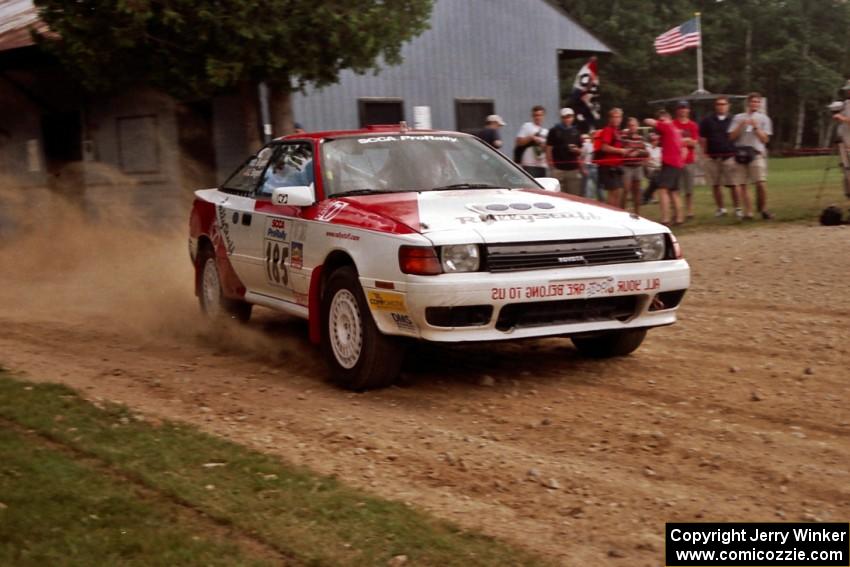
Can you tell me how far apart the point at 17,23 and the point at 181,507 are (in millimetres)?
18013

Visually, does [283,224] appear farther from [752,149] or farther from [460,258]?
[752,149]

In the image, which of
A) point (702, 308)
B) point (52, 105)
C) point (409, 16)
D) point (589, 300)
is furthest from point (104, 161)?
point (589, 300)

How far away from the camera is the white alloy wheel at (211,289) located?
9.59 meters

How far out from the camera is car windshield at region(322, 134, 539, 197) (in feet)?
25.2

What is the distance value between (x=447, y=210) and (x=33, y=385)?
2.83 m

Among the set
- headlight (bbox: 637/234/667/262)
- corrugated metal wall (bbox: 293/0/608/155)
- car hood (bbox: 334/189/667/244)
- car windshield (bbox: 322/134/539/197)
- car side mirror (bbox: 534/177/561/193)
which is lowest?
headlight (bbox: 637/234/667/262)

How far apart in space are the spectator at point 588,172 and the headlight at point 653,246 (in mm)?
9061

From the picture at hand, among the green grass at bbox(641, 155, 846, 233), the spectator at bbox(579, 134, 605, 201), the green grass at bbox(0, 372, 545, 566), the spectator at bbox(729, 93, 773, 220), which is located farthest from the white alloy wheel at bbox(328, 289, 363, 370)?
the spectator at bbox(729, 93, 773, 220)

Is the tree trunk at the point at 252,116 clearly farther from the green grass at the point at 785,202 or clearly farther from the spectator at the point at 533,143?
the green grass at the point at 785,202

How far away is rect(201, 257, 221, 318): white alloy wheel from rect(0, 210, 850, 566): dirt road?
9.3 inches

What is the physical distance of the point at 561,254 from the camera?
6695mm

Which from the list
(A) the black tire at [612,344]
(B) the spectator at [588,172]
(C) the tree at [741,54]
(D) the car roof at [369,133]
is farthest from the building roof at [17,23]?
(C) the tree at [741,54]

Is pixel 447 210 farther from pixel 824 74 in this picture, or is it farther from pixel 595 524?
pixel 824 74

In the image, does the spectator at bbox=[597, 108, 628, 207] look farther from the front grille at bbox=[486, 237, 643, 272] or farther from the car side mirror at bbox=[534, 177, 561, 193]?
the front grille at bbox=[486, 237, 643, 272]
